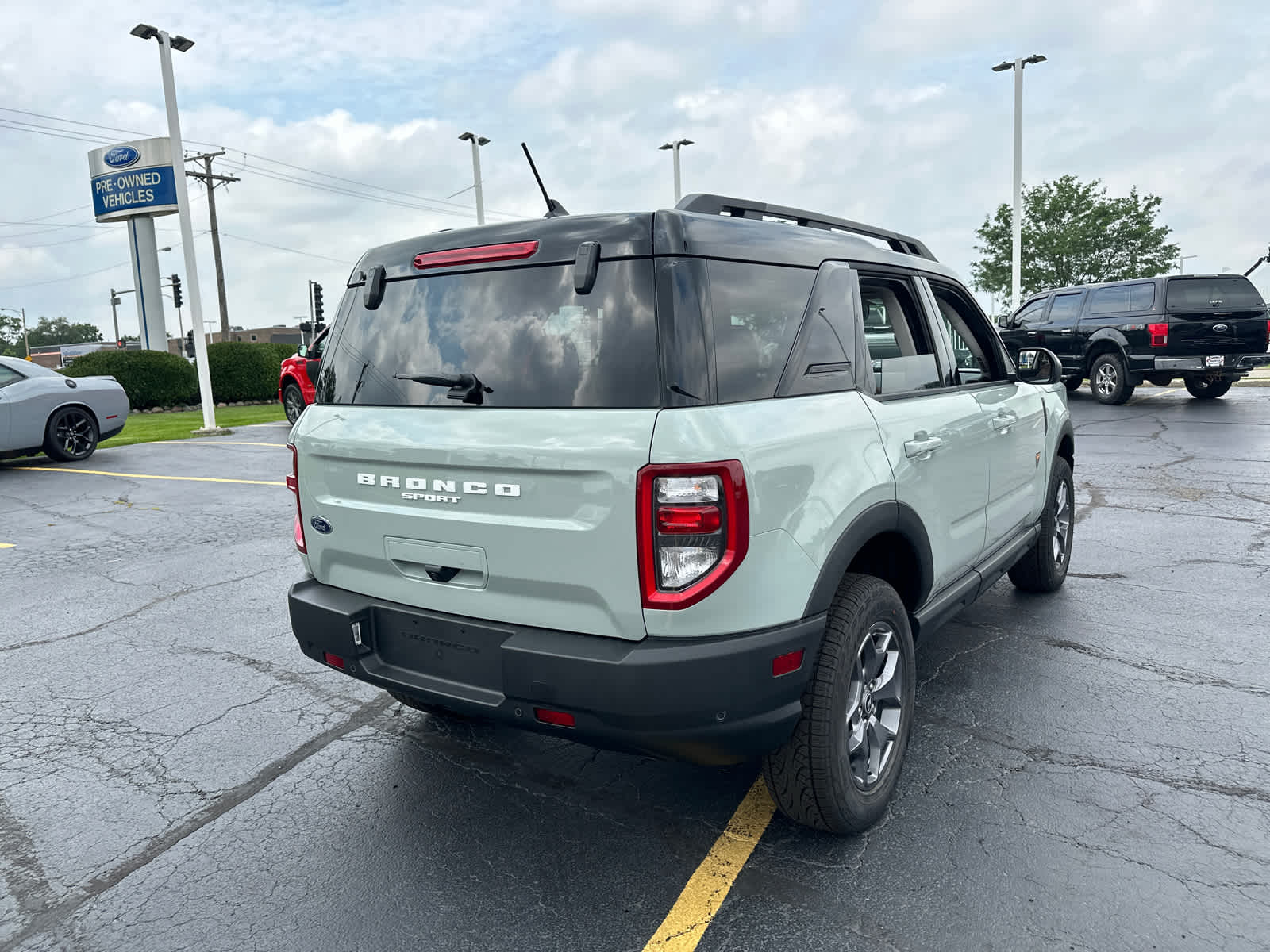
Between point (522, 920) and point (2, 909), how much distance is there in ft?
5.07

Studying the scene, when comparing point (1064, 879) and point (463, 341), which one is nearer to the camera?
point (1064, 879)

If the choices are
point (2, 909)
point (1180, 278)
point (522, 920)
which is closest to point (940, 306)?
point (522, 920)

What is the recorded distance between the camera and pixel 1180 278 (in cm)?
1417

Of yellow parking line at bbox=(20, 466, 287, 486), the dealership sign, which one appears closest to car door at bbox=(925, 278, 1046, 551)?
yellow parking line at bbox=(20, 466, 287, 486)

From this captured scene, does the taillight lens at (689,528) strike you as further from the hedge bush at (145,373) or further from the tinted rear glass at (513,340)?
the hedge bush at (145,373)

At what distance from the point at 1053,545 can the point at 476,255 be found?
12.6ft

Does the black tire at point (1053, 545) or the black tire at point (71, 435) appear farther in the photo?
the black tire at point (71, 435)

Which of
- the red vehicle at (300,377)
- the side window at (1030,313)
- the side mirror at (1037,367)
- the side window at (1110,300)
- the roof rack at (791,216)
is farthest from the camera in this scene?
the side window at (1030,313)

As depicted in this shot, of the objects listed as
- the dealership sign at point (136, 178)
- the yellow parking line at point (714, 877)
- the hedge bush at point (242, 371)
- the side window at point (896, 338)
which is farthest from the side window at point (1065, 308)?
the dealership sign at point (136, 178)

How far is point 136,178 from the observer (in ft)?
100

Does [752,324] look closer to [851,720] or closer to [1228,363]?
[851,720]

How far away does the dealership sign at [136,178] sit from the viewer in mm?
30578

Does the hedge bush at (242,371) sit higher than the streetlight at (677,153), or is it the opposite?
the streetlight at (677,153)

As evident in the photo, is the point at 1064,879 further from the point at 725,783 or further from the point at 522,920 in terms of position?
the point at 522,920
